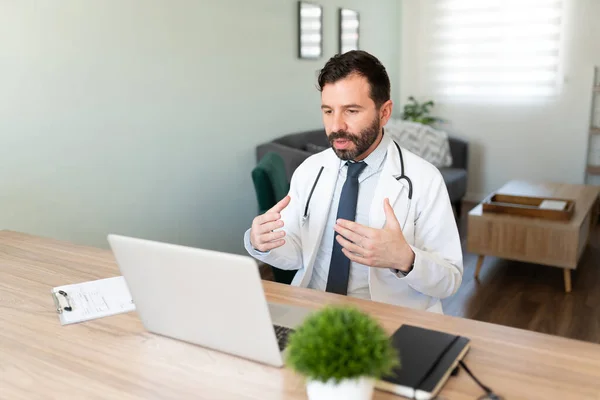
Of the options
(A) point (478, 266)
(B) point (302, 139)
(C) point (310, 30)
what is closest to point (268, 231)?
(A) point (478, 266)

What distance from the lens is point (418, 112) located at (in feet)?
19.1

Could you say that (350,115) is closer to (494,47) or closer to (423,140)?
(423,140)

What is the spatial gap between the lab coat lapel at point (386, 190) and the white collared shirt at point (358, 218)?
0.12 ft

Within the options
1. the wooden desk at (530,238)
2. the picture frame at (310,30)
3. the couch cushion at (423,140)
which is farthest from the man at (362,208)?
the couch cushion at (423,140)

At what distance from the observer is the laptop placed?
969 millimetres

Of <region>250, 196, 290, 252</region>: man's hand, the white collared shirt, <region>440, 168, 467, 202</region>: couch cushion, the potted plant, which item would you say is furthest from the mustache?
<region>440, 168, 467, 202</region>: couch cushion

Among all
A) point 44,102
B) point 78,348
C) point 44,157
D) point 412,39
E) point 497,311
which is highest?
point 412,39

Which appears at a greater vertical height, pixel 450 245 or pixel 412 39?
pixel 412 39

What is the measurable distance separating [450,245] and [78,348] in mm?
977

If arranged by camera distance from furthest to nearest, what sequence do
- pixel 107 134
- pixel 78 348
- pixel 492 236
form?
pixel 492 236 < pixel 107 134 < pixel 78 348

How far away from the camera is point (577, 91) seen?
5113 millimetres

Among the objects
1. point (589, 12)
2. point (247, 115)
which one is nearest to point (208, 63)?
point (247, 115)

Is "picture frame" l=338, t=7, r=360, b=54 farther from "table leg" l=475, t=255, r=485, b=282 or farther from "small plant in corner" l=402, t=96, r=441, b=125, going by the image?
"table leg" l=475, t=255, r=485, b=282

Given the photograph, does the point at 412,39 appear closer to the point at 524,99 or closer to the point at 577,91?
the point at 524,99
